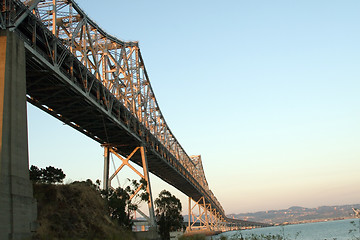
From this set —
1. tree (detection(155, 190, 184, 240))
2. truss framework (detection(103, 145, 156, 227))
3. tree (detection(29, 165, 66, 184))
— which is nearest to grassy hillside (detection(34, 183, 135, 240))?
tree (detection(29, 165, 66, 184))

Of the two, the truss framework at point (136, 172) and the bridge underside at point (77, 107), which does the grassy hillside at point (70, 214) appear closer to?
the bridge underside at point (77, 107)

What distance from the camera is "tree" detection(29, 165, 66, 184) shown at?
1252 inches

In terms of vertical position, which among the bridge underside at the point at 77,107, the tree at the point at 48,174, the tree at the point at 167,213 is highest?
the bridge underside at the point at 77,107

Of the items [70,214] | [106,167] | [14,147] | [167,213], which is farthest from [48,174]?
[167,213]

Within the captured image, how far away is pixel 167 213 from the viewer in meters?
47.3

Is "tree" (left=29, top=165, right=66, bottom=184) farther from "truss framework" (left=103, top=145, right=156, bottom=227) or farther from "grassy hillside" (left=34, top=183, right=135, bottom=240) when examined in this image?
"truss framework" (left=103, top=145, right=156, bottom=227)

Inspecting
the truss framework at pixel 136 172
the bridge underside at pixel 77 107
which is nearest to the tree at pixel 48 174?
the bridge underside at pixel 77 107

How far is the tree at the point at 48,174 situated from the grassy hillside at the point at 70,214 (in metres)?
5.09

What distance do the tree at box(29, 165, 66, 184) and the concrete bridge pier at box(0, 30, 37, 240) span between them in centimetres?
1264

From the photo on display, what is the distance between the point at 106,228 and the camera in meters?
26.6

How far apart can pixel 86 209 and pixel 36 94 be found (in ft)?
31.4

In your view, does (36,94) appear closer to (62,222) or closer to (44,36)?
(44,36)

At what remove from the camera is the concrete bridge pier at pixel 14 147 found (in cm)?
1755

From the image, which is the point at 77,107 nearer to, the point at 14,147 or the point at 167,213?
the point at 14,147
